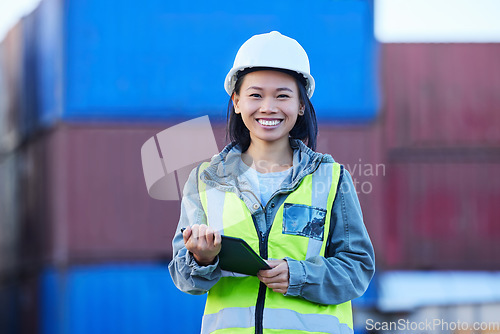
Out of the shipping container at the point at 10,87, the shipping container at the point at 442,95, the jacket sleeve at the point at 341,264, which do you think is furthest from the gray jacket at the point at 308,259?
the shipping container at the point at 10,87

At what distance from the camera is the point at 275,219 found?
2.68 metres

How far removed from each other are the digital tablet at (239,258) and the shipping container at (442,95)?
1320cm

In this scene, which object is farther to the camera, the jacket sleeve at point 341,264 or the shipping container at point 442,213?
the shipping container at point 442,213

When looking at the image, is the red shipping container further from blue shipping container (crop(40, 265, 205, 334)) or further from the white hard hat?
the white hard hat

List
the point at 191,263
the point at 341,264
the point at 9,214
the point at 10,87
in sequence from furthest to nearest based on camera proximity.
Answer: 1. the point at 9,214
2. the point at 10,87
3. the point at 341,264
4. the point at 191,263

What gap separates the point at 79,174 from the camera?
44.4 feet

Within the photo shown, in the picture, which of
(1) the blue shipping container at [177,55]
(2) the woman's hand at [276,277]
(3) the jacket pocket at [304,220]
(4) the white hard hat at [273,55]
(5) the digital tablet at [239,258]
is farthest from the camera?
(1) the blue shipping container at [177,55]

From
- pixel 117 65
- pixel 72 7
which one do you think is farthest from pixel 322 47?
pixel 72 7

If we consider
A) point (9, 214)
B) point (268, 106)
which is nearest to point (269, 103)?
point (268, 106)

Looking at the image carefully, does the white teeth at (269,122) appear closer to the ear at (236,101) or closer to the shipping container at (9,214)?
the ear at (236,101)

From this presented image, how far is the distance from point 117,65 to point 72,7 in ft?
4.20

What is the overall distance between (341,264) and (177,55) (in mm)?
11173

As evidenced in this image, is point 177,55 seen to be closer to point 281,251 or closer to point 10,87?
point 10,87

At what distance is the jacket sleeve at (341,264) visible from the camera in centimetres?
262
